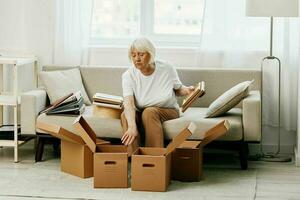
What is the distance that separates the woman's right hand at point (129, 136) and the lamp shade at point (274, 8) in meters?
1.30

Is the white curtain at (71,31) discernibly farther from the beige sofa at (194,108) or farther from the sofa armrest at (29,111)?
the sofa armrest at (29,111)

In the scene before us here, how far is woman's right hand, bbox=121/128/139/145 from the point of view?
472 cm

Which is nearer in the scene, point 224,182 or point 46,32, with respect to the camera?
point 224,182

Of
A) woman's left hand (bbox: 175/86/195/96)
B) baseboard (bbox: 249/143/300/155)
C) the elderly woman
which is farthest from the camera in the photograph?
baseboard (bbox: 249/143/300/155)

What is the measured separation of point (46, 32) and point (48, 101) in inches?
27.7

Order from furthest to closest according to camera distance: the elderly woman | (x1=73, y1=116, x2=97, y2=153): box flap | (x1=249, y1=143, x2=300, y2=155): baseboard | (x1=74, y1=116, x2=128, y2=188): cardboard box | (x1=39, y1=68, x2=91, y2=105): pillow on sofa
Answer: (x1=249, y1=143, x2=300, y2=155): baseboard → (x1=39, y1=68, x2=91, y2=105): pillow on sofa → the elderly woman → (x1=73, y1=116, x2=97, y2=153): box flap → (x1=74, y1=116, x2=128, y2=188): cardboard box

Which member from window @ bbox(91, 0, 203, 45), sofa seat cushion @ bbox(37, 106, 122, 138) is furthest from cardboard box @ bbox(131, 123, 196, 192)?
window @ bbox(91, 0, 203, 45)

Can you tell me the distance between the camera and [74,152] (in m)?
4.81

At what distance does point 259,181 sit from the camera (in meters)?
4.72

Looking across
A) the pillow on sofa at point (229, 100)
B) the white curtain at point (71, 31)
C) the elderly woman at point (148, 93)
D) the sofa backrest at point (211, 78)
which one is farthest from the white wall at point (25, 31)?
the pillow on sofa at point (229, 100)

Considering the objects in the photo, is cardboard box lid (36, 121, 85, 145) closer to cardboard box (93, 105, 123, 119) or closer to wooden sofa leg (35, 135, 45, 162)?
cardboard box (93, 105, 123, 119)

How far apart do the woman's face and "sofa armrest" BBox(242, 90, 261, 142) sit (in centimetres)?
76

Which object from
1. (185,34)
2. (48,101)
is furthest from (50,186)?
(185,34)

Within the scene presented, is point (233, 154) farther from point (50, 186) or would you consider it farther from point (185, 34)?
point (50, 186)
